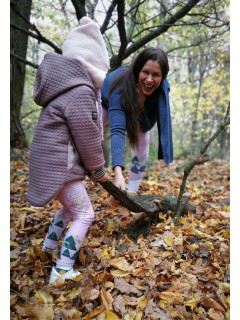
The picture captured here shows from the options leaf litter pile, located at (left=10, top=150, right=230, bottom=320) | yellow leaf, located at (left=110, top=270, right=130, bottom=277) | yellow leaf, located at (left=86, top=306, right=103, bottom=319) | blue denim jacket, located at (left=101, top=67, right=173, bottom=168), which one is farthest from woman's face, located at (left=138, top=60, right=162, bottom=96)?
yellow leaf, located at (left=86, top=306, right=103, bottom=319)

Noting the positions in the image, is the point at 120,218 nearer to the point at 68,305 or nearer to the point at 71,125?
the point at 68,305

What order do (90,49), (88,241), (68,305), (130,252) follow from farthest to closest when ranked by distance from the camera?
1. (88,241)
2. (130,252)
3. (90,49)
4. (68,305)

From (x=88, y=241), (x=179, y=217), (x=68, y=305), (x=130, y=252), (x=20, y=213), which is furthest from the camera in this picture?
(x=20, y=213)

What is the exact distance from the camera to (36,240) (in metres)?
2.17

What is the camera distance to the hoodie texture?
154 centimetres

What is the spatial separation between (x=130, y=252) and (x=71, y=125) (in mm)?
981

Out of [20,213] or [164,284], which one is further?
[20,213]

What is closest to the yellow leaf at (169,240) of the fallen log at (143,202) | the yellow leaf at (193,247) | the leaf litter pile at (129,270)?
the leaf litter pile at (129,270)

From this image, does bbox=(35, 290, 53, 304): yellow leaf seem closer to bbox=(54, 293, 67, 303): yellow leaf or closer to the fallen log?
bbox=(54, 293, 67, 303): yellow leaf

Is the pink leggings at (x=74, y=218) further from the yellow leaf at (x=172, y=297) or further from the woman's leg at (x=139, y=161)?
the woman's leg at (x=139, y=161)

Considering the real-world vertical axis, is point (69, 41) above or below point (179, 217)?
above

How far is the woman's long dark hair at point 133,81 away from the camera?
6.75ft
